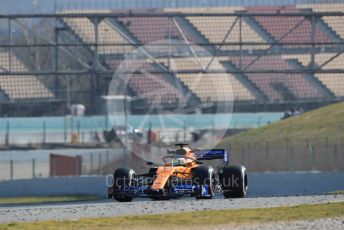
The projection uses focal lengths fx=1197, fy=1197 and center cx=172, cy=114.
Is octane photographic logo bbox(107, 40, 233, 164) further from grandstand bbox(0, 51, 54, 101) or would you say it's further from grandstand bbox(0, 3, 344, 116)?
grandstand bbox(0, 51, 54, 101)

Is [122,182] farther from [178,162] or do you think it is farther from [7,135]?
[7,135]

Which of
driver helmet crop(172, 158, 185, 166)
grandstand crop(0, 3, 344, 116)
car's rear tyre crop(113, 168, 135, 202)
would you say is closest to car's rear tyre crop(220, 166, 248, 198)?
driver helmet crop(172, 158, 185, 166)

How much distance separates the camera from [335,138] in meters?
48.4

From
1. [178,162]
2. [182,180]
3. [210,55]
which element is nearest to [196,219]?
[182,180]

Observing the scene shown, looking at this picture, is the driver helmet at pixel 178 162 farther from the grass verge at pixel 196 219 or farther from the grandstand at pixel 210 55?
the grandstand at pixel 210 55

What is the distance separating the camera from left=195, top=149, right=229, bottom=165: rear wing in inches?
1197

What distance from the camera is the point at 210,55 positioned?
1903 inches

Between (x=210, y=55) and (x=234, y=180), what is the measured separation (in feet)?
61.5

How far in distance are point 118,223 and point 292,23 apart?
111ft

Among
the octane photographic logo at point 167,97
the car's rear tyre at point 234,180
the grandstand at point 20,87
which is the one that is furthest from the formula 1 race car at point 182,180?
the grandstand at point 20,87

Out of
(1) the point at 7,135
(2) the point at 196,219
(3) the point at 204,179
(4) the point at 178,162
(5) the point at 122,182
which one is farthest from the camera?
(1) the point at 7,135

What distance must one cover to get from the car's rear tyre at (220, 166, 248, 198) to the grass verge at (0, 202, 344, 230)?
Answer: 4.72 m

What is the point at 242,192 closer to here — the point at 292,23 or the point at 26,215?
the point at 26,215

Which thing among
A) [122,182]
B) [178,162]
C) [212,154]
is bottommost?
[122,182]
